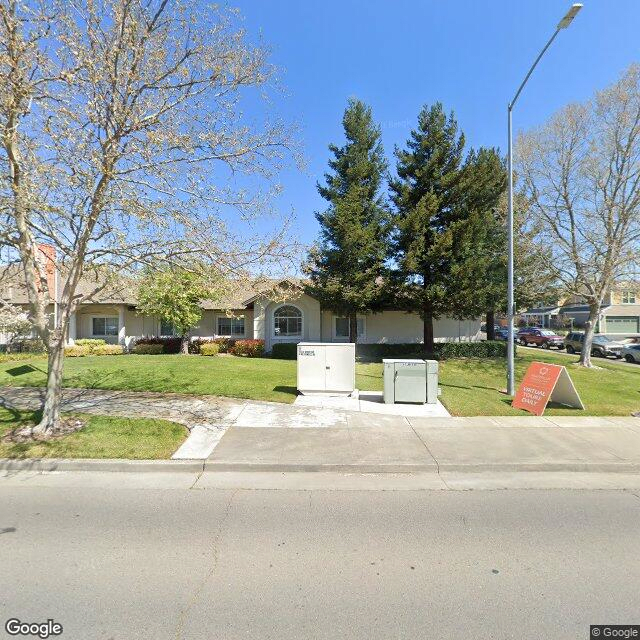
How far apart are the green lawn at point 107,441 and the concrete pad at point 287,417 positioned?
1379 mm

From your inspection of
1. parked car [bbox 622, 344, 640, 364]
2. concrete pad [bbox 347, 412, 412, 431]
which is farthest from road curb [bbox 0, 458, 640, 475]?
parked car [bbox 622, 344, 640, 364]

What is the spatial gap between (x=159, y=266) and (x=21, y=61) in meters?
3.47

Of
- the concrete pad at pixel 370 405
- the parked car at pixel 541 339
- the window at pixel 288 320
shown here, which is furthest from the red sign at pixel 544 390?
the parked car at pixel 541 339

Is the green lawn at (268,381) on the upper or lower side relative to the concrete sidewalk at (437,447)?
upper

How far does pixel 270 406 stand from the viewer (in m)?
8.90

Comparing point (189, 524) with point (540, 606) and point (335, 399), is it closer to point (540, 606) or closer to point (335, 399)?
point (540, 606)

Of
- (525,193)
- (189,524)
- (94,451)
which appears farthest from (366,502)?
(525,193)

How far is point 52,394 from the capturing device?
654cm

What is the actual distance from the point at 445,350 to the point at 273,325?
917cm

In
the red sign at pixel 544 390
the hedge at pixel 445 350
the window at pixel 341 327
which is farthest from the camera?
the window at pixel 341 327

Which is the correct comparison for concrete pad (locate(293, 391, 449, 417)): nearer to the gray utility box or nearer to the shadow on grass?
the gray utility box

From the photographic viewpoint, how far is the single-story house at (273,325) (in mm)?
20938

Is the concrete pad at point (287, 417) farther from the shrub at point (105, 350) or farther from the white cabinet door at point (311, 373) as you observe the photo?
the shrub at point (105, 350)

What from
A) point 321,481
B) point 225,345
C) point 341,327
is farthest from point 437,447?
point 225,345
